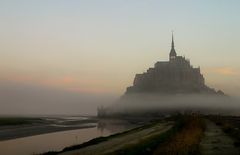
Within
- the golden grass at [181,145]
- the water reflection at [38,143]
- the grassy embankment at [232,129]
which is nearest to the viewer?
the golden grass at [181,145]

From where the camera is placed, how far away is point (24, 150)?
176 feet

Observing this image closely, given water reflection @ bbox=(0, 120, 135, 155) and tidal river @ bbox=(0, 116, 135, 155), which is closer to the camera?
tidal river @ bbox=(0, 116, 135, 155)

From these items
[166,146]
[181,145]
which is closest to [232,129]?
[166,146]

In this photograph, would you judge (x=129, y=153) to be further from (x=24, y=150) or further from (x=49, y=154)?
(x=24, y=150)

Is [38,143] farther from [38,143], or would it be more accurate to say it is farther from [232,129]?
[232,129]

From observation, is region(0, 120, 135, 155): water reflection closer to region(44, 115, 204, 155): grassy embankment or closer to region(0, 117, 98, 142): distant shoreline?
region(0, 117, 98, 142): distant shoreline

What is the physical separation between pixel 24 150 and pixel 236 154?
31181 millimetres

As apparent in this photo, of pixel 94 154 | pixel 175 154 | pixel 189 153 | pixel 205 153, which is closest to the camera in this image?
pixel 175 154

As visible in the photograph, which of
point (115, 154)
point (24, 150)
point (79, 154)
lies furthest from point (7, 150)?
point (115, 154)

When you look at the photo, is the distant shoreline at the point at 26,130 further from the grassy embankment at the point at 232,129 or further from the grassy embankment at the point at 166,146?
the grassy embankment at the point at 232,129

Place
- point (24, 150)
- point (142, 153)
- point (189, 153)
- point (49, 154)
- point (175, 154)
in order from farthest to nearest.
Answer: point (24, 150) → point (49, 154) → point (142, 153) → point (189, 153) → point (175, 154)

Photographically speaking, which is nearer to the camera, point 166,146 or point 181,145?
point 181,145

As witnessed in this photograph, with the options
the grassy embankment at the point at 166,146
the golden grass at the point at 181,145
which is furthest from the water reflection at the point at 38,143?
the golden grass at the point at 181,145

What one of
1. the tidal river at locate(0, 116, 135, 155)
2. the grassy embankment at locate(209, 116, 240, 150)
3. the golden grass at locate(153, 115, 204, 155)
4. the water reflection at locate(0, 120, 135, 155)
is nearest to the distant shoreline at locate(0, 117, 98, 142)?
the tidal river at locate(0, 116, 135, 155)
